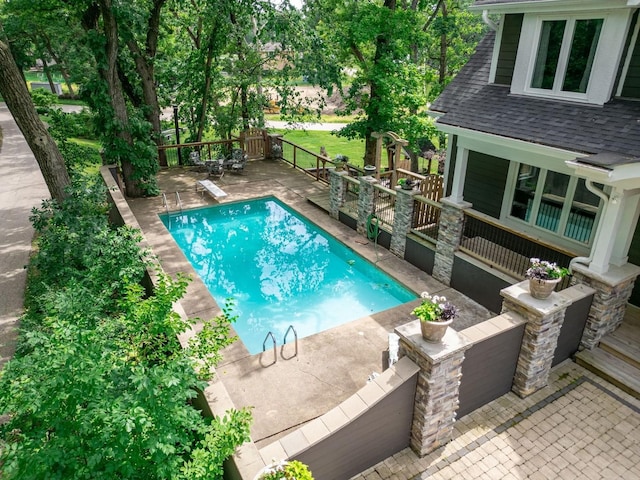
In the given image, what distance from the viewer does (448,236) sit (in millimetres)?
10234

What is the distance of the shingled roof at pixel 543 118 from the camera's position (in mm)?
7508

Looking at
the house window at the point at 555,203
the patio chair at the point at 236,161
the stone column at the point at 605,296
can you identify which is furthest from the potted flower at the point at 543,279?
the patio chair at the point at 236,161

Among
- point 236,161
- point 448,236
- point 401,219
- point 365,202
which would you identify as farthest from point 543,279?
point 236,161

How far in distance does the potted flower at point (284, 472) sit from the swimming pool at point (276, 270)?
4.64 meters

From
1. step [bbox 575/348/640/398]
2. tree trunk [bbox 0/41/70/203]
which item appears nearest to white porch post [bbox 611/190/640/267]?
step [bbox 575/348/640/398]

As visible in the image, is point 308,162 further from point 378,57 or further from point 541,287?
point 541,287

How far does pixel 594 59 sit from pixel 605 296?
4.58 meters

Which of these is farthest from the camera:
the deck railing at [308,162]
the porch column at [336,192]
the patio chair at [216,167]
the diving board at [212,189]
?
the patio chair at [216,167]

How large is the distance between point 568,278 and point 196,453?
7.31 metres

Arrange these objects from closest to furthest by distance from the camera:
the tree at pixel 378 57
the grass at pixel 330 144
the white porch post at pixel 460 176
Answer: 1. the white porch post at pixel 460 176
2. the tree at pixel 378 57
3. the grass at pixel 330 144

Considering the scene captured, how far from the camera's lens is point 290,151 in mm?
22312

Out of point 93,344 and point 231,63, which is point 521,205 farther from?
point 231,63

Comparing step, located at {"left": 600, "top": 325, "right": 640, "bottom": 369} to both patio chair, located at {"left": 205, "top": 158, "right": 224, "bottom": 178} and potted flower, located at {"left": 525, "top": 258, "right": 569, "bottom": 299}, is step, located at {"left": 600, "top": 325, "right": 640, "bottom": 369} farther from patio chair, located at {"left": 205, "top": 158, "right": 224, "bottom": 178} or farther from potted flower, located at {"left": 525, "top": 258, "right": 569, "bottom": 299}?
patio chair, located at {"left": 205, "top": 158, "right": 224, "bottom": 178}

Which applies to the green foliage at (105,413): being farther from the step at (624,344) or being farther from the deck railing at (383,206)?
the deck railing at (383,206)
